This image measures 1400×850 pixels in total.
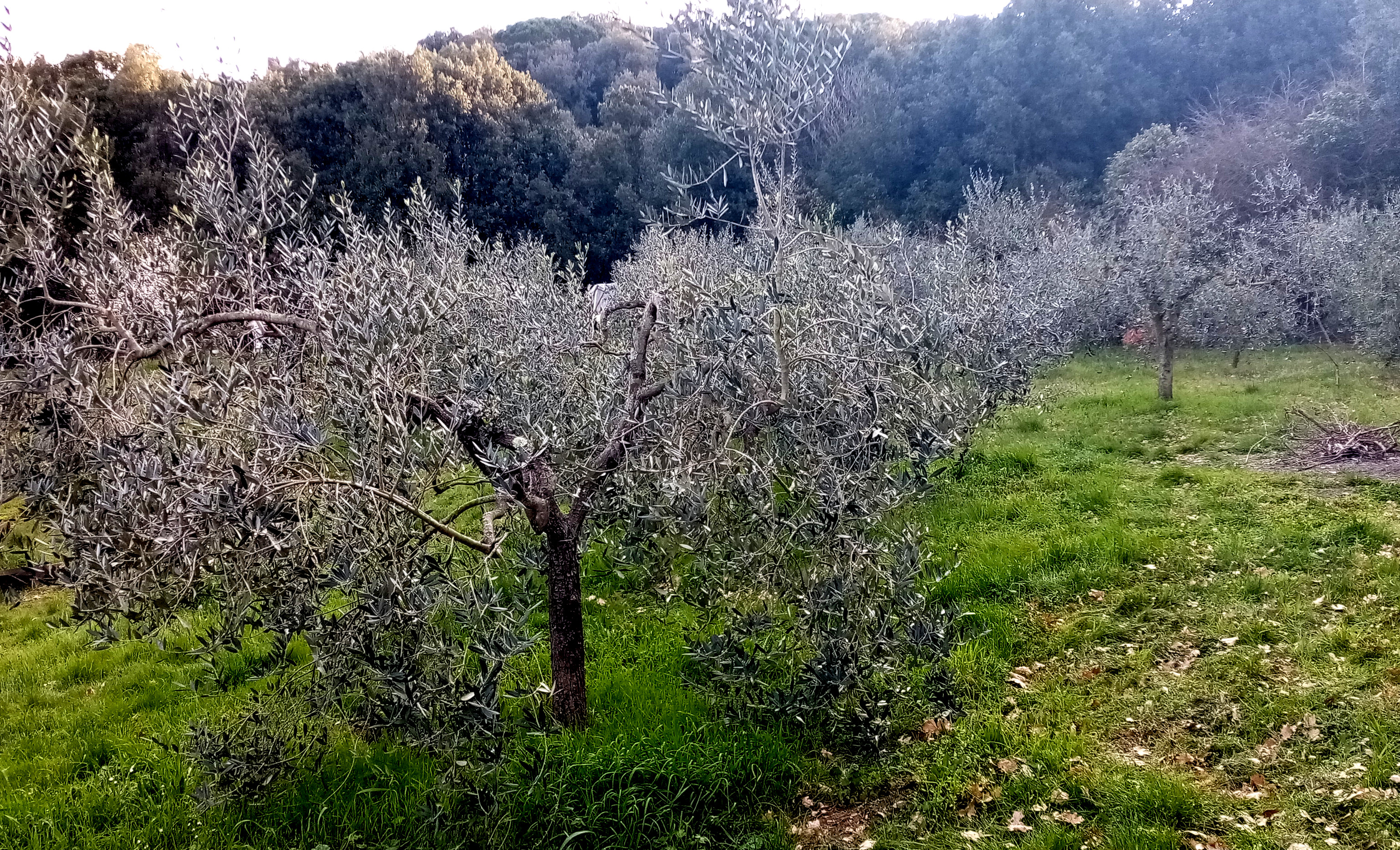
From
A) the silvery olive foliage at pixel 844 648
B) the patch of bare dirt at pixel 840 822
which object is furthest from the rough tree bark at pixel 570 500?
the patch of bare dirt at pixel 840 822

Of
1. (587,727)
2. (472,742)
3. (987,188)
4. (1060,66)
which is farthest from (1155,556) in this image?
(1060,66)

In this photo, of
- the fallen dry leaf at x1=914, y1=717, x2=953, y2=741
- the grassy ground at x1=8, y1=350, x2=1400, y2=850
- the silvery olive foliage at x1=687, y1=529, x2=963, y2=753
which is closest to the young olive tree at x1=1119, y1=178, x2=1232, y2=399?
the grassy ground at x1=8, y1=350, x2=1400, y2=850

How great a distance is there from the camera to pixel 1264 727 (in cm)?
569

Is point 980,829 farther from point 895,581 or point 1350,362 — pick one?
point 1350,362

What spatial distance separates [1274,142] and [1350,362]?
1291 centimetres

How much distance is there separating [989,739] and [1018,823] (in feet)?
2.94

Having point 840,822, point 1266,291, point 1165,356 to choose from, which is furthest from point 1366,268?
point 840,822

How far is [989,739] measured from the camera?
595cm

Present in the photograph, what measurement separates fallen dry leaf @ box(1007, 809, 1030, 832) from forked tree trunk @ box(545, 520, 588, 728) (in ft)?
9.50

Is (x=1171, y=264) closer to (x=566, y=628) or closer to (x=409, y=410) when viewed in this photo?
(x=566, y=628)

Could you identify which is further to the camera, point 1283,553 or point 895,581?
point 1283,553

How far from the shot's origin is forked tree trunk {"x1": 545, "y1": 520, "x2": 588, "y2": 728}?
5723 mm

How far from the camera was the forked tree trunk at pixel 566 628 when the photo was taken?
572 cm

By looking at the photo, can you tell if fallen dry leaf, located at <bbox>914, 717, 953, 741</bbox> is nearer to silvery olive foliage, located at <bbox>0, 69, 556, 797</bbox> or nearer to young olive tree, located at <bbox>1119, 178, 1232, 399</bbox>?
silvery olive foliage, located at <bbox>0, 69, 556, 797</bbox>
